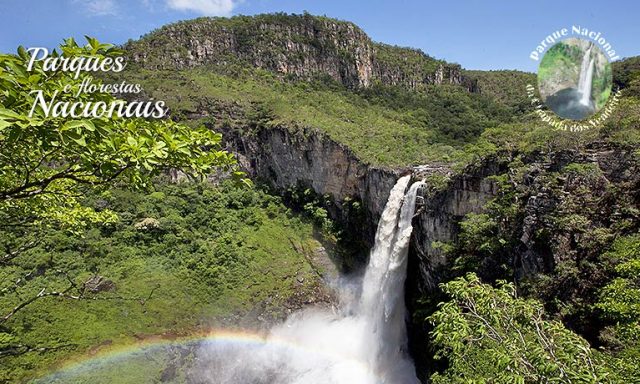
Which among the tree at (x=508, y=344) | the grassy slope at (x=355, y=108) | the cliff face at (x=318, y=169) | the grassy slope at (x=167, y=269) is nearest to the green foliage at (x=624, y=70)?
the grassy slope at (x=355, y=108)

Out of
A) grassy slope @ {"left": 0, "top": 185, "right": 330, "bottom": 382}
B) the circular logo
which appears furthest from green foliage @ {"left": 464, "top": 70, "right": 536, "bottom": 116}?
the circular logo

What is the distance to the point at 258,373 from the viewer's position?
840 inches

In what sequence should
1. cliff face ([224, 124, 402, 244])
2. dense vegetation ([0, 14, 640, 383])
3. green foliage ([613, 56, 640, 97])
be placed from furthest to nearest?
green foliage ([613, 56, 640, 97])
cliff face ([224, 124, 402, 244])
dense vegetation ([0, 14, 640, 383])

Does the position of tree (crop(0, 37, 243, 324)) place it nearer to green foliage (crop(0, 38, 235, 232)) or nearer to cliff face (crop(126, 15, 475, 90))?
green foliage (crop(0, 38, 235, 232))

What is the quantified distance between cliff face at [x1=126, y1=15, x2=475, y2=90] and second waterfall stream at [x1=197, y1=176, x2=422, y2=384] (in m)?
42.7

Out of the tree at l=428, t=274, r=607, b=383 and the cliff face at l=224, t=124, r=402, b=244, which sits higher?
the cliff face at l=224, t=124, r=402, b=244

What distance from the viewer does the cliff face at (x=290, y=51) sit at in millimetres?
56719

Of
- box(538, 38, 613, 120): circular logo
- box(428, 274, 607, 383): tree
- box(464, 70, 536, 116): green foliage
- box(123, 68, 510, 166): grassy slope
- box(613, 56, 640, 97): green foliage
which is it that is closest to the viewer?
box(428, 274, 607, 383): tree

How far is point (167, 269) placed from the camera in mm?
26016

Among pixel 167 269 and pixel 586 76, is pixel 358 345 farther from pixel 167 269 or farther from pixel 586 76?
pixel 586 76

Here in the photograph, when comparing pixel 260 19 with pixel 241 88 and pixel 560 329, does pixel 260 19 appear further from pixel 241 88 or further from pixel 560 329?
pixel 560 329

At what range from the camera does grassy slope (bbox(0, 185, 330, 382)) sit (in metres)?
19.8

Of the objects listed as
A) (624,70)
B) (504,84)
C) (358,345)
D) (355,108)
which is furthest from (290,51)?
(358,345)

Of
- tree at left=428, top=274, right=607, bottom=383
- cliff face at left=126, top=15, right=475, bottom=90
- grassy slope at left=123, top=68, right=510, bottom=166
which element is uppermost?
cliff face at left=126, top=15, right=475, bottom=90
